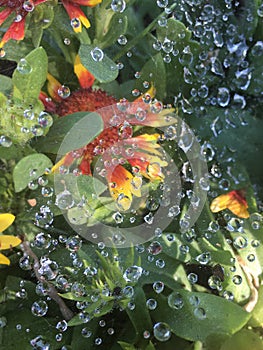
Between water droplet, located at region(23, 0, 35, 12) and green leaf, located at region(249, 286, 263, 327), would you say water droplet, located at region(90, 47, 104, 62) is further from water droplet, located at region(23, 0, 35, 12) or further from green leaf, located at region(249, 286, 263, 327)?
green leaf, located at region(249, 286, 263, 327)

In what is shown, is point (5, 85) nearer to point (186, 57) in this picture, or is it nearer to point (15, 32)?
point (15, 32)

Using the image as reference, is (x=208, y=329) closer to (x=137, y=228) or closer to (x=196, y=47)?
(x=137, y=228)

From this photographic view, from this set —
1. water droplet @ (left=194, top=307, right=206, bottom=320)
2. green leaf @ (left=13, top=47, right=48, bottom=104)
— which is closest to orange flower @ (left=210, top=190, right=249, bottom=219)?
water droplet @ (left=194, top=307, right=206, bottom=320)

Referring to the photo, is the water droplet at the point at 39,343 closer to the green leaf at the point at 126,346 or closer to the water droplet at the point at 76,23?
the green leaf at the point at 126,346

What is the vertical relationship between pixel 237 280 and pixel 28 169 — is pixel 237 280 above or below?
below

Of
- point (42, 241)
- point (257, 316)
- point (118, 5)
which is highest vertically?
point (118, 5)

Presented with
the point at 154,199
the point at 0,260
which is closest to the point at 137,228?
the point at 154,199

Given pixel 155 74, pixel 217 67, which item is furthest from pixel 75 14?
pixel 217 67
